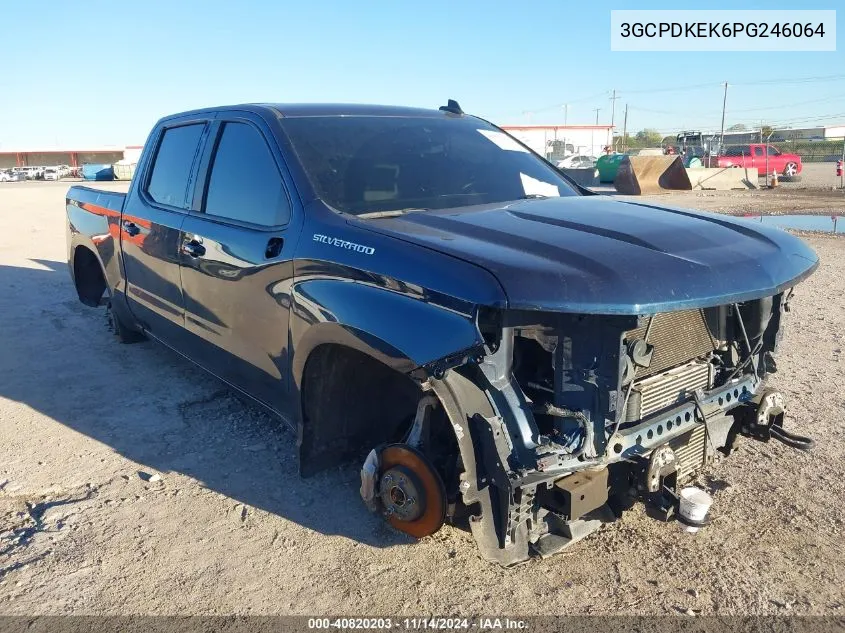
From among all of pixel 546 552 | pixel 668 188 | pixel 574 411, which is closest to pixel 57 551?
pixel 546 552

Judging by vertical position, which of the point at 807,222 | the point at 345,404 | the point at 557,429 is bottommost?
the point at 807,222

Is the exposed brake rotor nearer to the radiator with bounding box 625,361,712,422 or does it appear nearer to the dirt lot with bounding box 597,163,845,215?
the radiator with bounding box 625,361,712,422

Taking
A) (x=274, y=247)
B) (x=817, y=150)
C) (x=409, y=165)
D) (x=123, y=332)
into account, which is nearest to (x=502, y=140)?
(x=409, y=165)

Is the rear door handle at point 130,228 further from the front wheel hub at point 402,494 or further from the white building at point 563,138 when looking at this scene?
the white building at point 563,138

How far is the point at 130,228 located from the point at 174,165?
2.18 ft

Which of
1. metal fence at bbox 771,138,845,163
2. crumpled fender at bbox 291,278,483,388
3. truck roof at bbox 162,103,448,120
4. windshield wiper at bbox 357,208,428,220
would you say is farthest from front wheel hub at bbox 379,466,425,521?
metal fence at bbox 771,138,845,163

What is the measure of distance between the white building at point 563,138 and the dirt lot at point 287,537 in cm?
4382

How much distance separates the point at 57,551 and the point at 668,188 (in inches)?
956

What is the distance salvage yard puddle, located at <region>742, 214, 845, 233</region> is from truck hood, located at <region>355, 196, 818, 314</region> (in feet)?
38.5

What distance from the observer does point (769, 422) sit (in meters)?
3.29

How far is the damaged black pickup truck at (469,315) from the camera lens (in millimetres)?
2406

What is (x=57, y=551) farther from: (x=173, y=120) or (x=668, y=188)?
(x=668, y=188)

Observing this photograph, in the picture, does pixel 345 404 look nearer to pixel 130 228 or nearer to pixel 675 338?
pixel 675 338

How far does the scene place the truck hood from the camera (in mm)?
2250
